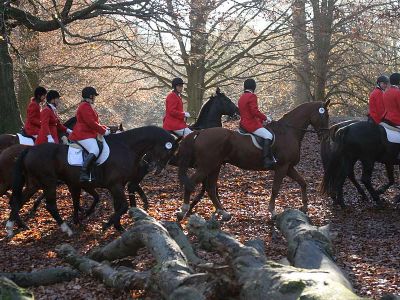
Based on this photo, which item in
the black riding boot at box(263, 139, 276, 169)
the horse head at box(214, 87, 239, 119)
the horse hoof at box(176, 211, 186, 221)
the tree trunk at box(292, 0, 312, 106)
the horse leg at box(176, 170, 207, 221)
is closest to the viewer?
the horse hoof at box(176, 211, 186, 221)

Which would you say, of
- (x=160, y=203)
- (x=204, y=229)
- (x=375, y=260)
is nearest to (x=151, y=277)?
(x=204, y=229)

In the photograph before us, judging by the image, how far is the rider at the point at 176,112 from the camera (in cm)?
1166

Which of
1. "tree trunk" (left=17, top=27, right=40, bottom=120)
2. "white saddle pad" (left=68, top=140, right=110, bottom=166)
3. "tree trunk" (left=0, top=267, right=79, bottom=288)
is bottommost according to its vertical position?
"tree trunk" (left=0, top=267, right=79, bottom=288)

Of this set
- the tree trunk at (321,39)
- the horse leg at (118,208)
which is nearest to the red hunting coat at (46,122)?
the horse leg at (118,208)

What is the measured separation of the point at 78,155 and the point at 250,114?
121 inches

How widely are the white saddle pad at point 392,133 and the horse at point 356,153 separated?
6 centimetres

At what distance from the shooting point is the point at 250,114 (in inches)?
399

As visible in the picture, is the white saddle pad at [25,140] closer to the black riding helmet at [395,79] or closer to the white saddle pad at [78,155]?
the white saddle pad at [78,155]

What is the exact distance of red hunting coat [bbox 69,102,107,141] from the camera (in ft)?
29.3

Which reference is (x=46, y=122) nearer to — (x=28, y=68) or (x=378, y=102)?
(x=378, y=102)

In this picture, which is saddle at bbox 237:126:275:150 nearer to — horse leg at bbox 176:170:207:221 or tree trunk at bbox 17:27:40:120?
horse leg at bbox 176:170:207:221

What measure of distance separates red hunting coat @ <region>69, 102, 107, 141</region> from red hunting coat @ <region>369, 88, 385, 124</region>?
16.6 feet

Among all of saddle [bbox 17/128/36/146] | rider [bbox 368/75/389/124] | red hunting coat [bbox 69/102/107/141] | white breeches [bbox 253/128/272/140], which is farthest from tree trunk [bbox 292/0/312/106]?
red hunting coat [bbox 69/102/107/141]

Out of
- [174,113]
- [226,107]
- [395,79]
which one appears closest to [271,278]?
[395,79]
